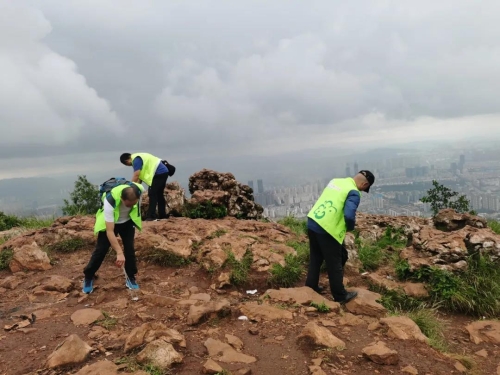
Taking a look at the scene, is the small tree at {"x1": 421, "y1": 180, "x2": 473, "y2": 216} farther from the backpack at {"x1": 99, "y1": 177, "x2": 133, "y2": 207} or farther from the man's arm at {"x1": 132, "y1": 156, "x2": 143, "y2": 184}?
the backpack at {"x1": 99, "y1": 177, "x2": 133, "y2": 207}

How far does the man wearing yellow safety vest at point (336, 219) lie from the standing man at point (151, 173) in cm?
436

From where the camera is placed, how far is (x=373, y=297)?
507 cm

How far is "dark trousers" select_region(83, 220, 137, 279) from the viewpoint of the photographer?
5.11 meters

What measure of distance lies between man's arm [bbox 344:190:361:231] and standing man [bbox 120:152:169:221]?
477cm

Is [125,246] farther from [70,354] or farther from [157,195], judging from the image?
[157,195]

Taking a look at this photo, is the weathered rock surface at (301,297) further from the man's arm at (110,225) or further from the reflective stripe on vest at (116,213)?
the reflective stripe on vest at (116,213)

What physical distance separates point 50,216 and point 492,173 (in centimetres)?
7103

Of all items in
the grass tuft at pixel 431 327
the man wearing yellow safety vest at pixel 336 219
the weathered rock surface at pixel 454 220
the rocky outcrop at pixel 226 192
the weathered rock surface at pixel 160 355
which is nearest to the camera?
the weathered rock surface at pixel 160 355

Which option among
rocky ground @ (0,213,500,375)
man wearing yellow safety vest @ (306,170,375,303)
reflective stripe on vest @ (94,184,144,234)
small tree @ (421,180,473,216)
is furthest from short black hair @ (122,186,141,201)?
small tree @ (421,180,473,216)

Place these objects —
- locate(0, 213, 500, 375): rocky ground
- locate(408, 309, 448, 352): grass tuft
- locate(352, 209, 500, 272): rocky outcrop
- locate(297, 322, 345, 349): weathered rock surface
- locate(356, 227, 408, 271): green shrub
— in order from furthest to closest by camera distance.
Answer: locate(356, 227, 408, 271): green shrub → locate(352, 209, 500, 272): rocky outcrop → locate(408, 309, 448, 352): grass tuft → locate(297, 322, 345, 349): weathered rock surface → locate(0, 213, 500, 375): rocky ground

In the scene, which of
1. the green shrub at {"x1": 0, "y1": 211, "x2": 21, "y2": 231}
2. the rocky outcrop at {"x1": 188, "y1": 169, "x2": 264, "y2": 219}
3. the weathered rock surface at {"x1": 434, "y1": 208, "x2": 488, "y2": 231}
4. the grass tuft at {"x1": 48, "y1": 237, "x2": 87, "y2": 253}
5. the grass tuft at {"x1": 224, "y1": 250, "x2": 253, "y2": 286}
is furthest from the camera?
the green shrub at {"x1": 0, "y1": 211, "x2": 21, "y2": 231}

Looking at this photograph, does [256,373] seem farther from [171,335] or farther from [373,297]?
[373,297]

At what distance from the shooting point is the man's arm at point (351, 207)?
4613mm

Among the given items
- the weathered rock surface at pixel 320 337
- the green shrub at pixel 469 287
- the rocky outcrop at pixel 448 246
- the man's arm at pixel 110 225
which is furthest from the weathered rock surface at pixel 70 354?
the green shrub at pixel 469 287
